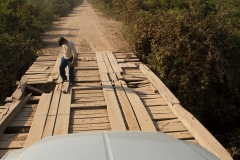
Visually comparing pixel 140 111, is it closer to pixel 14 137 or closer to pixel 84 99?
pixel 84 99

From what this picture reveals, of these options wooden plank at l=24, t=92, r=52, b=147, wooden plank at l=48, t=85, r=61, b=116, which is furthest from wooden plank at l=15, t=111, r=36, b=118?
wooden plank at l=48, t=85, r=61, b=116

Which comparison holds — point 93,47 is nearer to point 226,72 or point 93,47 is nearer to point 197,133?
point 226,72

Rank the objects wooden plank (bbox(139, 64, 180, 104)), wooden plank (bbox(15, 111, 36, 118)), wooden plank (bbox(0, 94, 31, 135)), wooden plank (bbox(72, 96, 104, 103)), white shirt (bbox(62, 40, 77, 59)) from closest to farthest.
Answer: wooden plank (bbox(0, 94, 31, 135)) → wooden plank (bbox(15, 111, 36, 118)) → wooden plank (bbox(139, 64, 180, 104)) → wooden plank (bbox(72, 96, 104, 103)) → white shirt (bbox(62, 40, 77, 59))

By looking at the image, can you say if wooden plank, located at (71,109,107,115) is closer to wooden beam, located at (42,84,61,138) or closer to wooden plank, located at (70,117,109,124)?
wooden plank, located at (70,117,109,124)

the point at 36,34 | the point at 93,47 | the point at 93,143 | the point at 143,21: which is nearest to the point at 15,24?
the point at 36,34

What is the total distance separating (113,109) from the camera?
5180 millimetres

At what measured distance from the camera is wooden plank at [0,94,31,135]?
450cm

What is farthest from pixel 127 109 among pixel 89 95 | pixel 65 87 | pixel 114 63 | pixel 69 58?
pixel 114 63

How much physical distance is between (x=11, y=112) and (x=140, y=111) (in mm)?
2373

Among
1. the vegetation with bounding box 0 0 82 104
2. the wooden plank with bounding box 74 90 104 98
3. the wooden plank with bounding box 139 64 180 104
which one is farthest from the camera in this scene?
the vegetation with bounding box 0 0 82 104

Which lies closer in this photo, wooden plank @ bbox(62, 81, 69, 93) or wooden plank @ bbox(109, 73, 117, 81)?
wooden plank @ bbox(62, 81, 69, 93)

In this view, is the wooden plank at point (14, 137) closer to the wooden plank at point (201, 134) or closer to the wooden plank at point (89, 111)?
the wooden plank at point (89, 111)

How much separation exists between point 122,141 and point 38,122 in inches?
117

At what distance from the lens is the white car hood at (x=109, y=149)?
183 centimetres
